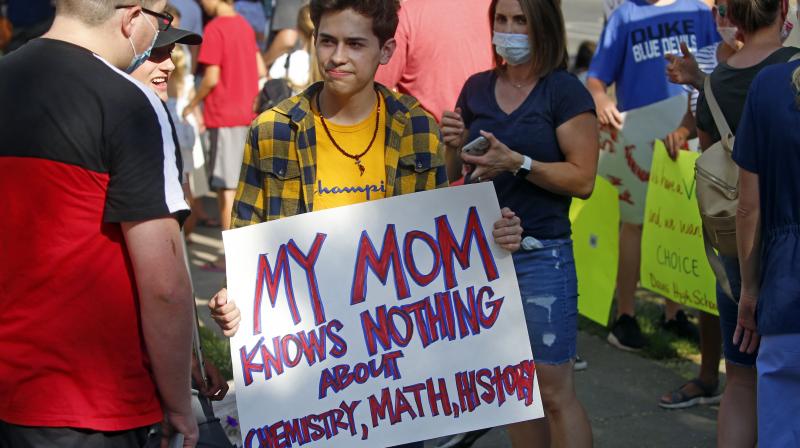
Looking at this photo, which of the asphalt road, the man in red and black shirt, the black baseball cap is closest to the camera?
the man in red and black shirt

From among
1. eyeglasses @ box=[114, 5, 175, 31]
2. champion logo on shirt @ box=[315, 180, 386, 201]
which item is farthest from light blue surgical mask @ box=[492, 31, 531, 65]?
eyeglasses @ box=[114, 5, 175, 31]

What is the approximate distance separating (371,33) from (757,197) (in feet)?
4.09

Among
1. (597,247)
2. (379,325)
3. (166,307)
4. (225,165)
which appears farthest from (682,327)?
(166,307)

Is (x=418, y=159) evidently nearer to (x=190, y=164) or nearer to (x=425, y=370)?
(x=425, y=370)

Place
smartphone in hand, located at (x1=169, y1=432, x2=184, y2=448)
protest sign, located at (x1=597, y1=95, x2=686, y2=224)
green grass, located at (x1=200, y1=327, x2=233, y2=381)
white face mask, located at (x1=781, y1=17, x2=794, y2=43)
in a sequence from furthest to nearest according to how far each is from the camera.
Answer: protest sign, located at (x1=597, y1=95, x2=686, y2=224) < green grass, located at (x1=200, y1=327, x2=233, y2=381) < white face mask, located at (x1=781, y1=17, x2=794, y2=43) < smartphone in hand, located at (x1=169, y1=432, x2=184, y2=448)

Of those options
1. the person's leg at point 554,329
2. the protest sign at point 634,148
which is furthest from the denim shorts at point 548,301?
the protest sign at point 634,148

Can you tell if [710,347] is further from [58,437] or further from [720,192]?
[58,437]

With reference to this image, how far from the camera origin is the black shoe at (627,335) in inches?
229

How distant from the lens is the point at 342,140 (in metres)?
3.11

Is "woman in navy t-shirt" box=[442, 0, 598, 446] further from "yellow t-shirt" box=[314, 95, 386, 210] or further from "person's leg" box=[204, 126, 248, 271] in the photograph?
"person's leg" box=[204, 126, 248, 271]

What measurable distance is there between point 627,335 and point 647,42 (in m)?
1.62

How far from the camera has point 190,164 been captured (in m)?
7.77

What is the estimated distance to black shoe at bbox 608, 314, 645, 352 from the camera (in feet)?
19.1

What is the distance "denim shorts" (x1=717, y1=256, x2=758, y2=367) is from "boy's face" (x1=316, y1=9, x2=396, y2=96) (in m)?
1.48
